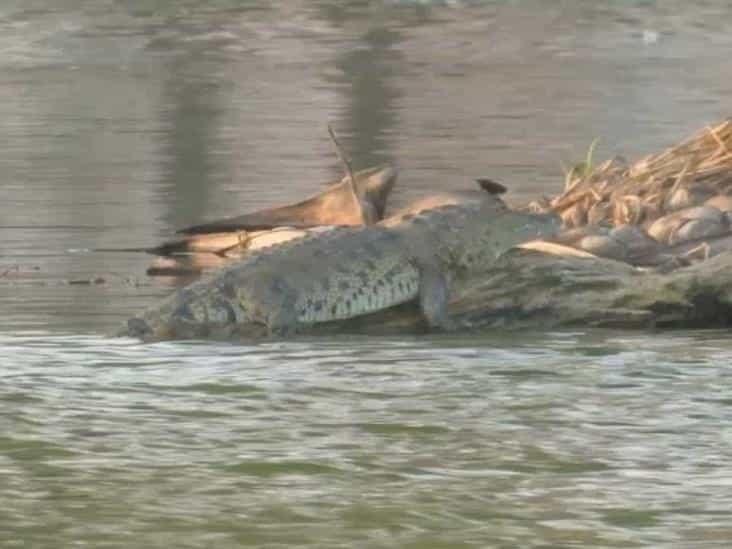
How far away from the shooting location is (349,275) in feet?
28.8

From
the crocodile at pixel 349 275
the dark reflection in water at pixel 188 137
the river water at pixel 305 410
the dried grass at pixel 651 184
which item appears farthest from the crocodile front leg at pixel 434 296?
the dark reflection in water at pixel 188 137

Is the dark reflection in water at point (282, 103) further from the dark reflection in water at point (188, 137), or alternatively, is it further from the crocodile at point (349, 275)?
the crocodile at point (349, 275)

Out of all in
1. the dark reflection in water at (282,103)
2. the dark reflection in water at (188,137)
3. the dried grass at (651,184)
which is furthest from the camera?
the dark reflection in water at (188,137)

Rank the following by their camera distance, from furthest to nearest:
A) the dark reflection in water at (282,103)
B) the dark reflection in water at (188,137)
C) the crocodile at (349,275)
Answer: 1. the dark reflection in water at (188,137)
2. the dark reflection in water at (282,103)
3. the crocodile at (349,275)

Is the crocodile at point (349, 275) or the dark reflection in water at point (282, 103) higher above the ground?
the crocodile at point (349, 275)

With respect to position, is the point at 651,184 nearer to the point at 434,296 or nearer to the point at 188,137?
the point at 434,296

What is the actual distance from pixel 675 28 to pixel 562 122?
12.3 meters

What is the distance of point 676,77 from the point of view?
2358 centimetres

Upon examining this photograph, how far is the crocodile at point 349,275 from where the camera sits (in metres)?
8.51

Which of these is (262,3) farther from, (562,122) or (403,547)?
(403,547)

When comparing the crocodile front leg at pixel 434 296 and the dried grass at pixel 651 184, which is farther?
the dried grass at pixel 651 184

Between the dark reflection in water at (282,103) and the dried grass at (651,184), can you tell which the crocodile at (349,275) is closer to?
the dark reflection in water at (282,103)

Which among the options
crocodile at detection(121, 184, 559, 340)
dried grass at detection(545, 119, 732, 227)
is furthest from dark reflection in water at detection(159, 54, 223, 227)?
crocodile at detection(121, 184, 559, 340)

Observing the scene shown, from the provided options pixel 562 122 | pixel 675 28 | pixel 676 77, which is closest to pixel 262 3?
pixel 675 28
